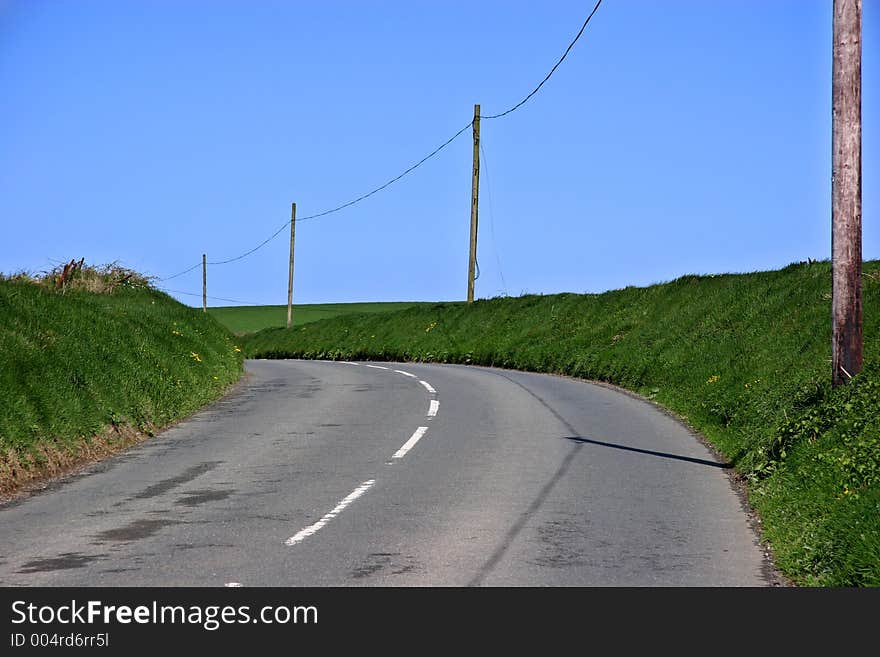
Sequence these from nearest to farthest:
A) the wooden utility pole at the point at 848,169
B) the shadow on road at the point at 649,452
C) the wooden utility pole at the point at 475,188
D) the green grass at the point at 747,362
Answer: the green grass at the point at 747,362 → the wooden utility pole at the point at 848,169 → the shadow on road at the point at 649,452 → the wooden utility pole at the point at 475,188

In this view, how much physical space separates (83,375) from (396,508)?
8.24 meters

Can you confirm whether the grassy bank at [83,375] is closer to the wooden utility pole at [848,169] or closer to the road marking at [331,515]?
the road marking at [331,515]

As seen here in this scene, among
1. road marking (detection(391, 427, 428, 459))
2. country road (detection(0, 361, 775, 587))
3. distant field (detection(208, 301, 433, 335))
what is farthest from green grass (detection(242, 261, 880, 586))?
distant field (detection(208, 301, 433, 335))

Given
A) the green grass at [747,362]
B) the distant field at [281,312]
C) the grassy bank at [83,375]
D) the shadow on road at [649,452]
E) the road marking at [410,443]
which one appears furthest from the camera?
the distant field at [281,312]

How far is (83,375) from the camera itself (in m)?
17.1

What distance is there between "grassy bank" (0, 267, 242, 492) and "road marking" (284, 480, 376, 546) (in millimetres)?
4230

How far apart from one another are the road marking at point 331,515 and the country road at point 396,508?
0.02 metres

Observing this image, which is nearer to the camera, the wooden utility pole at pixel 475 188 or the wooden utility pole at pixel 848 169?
the wooden utility pole at pixel 848 169

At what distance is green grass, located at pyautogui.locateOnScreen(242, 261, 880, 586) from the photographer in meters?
9.41

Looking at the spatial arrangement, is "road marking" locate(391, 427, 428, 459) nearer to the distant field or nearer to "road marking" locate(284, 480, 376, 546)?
"road marking" locate(284, 480, 376, 546)

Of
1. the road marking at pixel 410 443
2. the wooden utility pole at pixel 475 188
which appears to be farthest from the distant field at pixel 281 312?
the road marking at pixel 410 443

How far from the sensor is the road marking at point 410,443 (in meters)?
14.8
